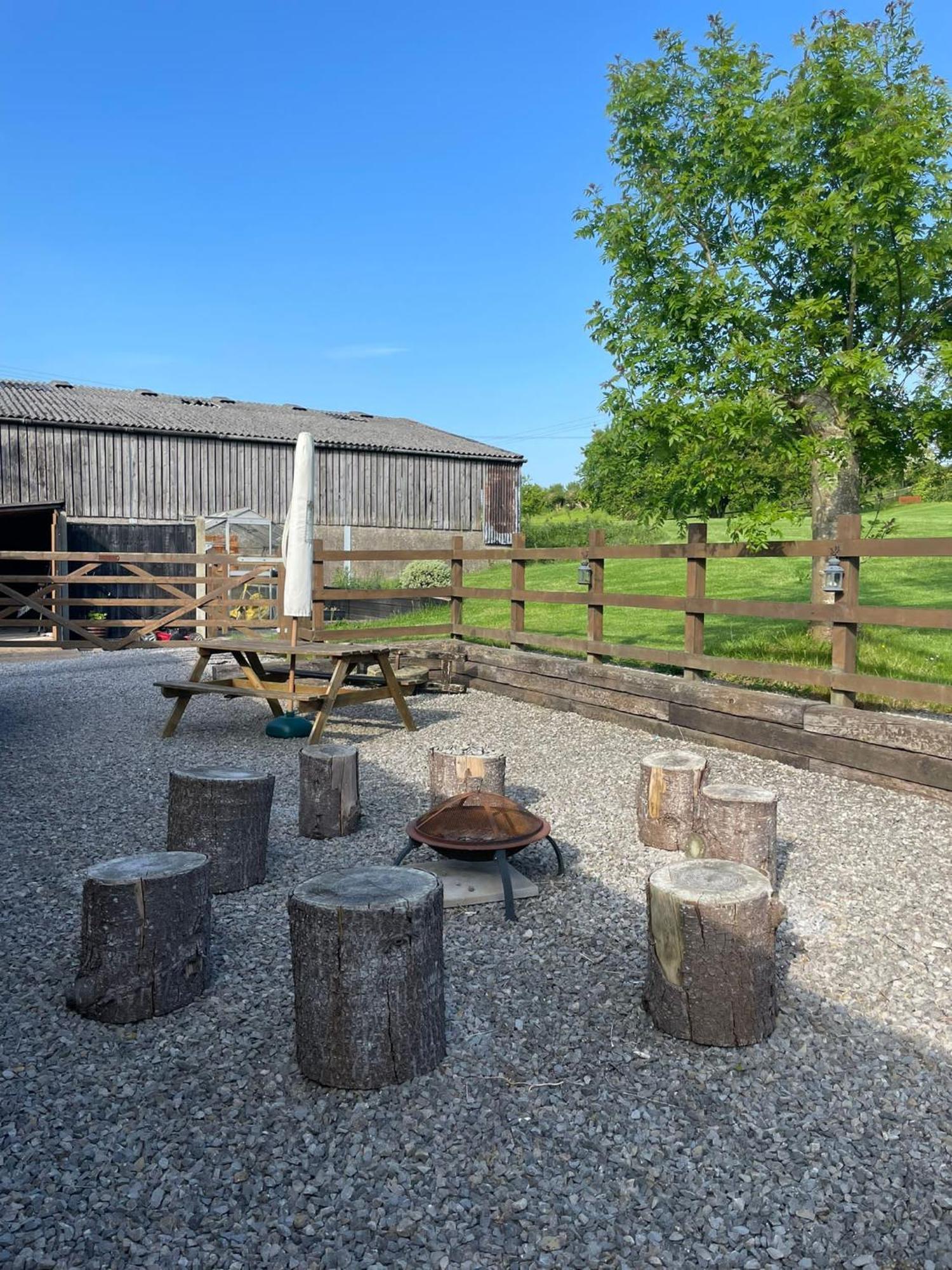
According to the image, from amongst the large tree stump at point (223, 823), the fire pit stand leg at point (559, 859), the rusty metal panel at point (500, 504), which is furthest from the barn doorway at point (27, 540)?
the fire pit stand leg at point (559, 859)

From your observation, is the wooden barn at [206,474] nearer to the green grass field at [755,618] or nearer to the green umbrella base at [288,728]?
the green grass field at [755,618]

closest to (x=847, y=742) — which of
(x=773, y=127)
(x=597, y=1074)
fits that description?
(x=597, y=1074)

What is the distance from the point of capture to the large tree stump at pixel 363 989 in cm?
276

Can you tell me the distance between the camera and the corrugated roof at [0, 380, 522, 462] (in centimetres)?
2670

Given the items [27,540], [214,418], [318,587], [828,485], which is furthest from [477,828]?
[214,418]

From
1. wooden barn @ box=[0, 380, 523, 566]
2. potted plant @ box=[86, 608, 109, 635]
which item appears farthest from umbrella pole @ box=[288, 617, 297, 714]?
wooden barn @ box=[0, 380, 523, 566]

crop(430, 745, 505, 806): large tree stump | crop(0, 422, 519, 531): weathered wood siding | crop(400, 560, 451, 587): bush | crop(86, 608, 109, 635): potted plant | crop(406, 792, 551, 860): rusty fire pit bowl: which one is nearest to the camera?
crop(406, 792, 551, 860): rusty fire pit bowl

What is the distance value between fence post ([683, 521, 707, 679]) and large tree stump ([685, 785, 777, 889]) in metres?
3.47

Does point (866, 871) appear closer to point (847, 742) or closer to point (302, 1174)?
point (847, 742)

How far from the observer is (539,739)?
795 cm

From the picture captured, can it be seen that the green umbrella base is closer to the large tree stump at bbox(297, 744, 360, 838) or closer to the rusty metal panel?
the large tree stump at bbox(297, 744, 360, 838)

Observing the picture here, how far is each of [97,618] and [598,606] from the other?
14.9 m

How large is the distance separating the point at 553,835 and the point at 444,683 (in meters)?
5.36

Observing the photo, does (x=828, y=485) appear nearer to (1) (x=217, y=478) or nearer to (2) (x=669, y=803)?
(2) (x=669, y=803)
